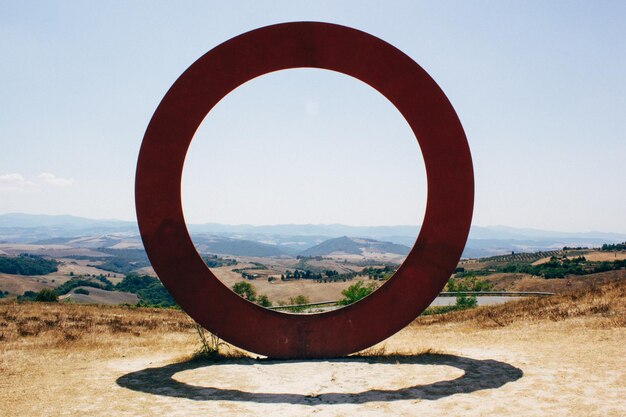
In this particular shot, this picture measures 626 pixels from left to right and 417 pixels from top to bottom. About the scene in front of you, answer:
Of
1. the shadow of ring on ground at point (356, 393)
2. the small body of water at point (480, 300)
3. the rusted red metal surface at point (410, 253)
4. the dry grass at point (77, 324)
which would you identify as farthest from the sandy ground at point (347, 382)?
the small body of water at point (480, 300)

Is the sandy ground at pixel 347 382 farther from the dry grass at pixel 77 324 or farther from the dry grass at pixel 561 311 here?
the dry grass at pixel 77 324

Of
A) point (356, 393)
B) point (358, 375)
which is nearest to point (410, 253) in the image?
point (358, 375)

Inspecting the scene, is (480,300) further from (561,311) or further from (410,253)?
(410,253)

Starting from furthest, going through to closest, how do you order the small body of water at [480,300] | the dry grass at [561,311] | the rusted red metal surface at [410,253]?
the small body of water at [480,300], the dry grass at [561,311], the rusted red metal surface at [410,253]

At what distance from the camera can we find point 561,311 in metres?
15.6

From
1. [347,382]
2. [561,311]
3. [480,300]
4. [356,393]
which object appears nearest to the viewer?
[356,393]

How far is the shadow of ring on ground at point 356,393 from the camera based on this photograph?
7.75 metres

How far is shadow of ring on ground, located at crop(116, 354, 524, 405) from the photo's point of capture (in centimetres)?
775

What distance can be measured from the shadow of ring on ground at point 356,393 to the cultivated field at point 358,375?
0.06 feet

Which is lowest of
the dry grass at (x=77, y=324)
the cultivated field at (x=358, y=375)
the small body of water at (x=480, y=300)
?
the small body of water at (x=480, y=300)

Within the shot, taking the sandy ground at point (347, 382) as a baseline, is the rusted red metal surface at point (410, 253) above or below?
above

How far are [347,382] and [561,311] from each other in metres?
9.78

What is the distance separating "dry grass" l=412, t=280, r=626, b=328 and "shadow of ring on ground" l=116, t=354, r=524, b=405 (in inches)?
214

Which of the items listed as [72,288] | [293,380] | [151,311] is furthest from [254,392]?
[72,288]
